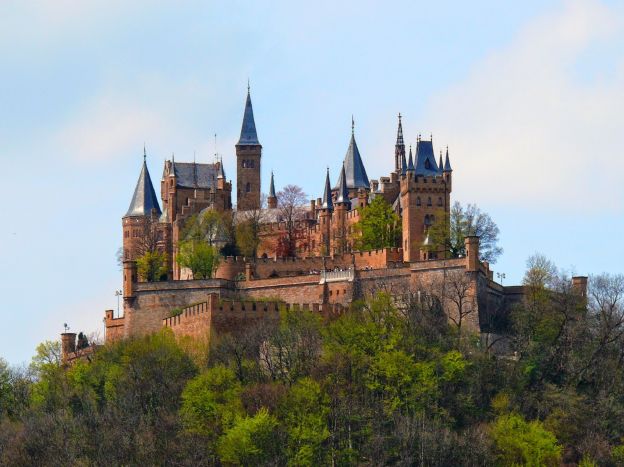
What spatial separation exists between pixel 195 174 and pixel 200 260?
15.5m

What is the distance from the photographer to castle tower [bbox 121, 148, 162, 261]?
364 ft

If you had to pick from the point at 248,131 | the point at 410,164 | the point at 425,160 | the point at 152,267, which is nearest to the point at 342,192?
the point at 410,164

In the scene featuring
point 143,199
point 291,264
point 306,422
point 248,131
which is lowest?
point 306,422

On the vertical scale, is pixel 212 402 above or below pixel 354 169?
below

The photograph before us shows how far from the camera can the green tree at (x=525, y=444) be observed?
76062mm

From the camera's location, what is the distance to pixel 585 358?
274 feet

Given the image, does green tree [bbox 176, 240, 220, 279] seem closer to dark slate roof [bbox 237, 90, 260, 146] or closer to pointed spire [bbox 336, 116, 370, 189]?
pointed spire [bbox 336, 116, 370, 189]

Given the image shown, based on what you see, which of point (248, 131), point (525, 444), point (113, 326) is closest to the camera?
point (525, 444)

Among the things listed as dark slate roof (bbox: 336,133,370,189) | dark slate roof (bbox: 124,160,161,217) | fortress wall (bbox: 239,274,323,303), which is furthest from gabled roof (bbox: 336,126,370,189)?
fortress wall (bbox: 239,274,323,303)

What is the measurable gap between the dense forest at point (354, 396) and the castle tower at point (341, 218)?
1426 cm

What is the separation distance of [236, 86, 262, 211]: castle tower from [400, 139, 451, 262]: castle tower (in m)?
18.4

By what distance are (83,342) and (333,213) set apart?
1587 cm

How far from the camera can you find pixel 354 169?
111812 millimetres

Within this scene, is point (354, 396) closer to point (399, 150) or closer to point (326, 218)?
point (326, 218)
